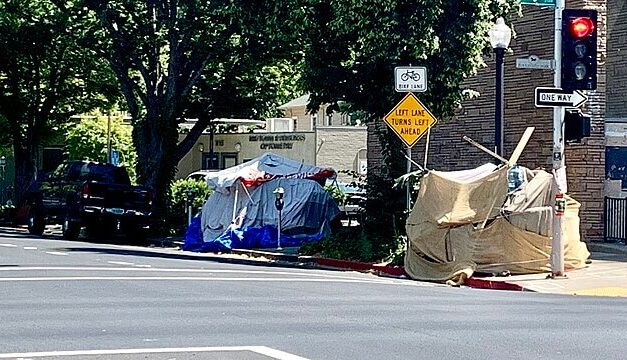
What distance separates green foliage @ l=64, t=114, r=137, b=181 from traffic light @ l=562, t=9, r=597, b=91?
109 ft

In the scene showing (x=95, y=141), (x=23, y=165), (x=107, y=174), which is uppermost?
(x=95, y=141)

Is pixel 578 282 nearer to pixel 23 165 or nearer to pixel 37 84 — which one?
pixel 37 84

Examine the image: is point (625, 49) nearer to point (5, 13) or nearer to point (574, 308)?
point (574, 308)

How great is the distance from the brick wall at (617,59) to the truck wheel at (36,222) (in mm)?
16983

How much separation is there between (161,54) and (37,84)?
24.9 ft

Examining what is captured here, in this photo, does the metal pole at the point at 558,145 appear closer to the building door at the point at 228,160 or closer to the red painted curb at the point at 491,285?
the red painted curb at the point at 491,285

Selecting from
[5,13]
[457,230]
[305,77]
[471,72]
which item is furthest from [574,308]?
[5,13]

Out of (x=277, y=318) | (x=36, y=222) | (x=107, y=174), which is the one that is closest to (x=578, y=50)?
(x=277, y=318)

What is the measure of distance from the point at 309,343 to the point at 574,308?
527 cm

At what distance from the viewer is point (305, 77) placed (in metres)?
23.6

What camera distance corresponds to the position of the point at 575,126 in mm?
18578

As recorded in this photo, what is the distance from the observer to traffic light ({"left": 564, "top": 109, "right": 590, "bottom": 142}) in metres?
18.5

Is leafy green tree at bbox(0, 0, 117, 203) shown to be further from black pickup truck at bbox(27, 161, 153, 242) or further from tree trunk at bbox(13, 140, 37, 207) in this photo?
black pickup truck at bbox(27, 161, 153, 242)

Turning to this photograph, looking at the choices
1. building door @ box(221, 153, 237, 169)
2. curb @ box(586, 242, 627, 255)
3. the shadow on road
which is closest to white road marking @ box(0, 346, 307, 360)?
the shadow on road
